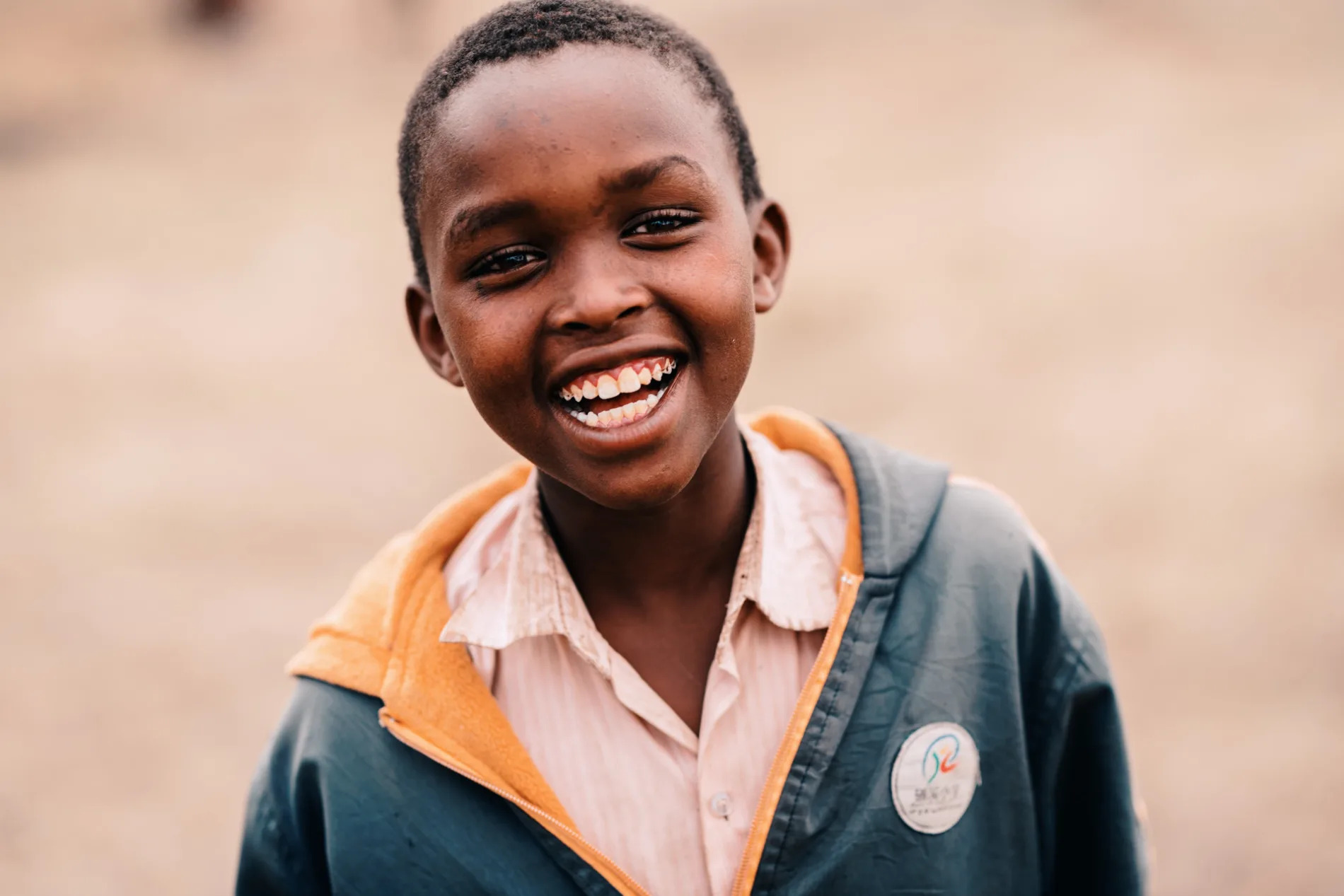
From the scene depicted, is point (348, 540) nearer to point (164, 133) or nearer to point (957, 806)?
point (957, 806)

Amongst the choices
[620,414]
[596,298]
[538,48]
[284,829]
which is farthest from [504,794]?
[538,48]

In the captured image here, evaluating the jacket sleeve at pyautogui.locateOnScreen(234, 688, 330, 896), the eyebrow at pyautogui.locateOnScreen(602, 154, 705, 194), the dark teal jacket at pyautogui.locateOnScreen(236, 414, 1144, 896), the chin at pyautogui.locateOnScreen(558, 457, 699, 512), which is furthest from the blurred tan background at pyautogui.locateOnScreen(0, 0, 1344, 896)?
the eyebrow at pyautogui.locateOnScreen(602, 154, 705, 194)

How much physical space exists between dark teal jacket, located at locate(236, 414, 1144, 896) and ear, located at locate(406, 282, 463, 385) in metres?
0.25

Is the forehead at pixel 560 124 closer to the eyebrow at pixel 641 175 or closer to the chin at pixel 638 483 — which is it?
the eyebrow at pixel 641 175

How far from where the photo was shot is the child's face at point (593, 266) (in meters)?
1.31

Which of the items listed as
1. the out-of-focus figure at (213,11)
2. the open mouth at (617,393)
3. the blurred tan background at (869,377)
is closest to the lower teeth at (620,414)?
the open mouth at (617,393)

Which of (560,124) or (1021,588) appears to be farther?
(1021,588)

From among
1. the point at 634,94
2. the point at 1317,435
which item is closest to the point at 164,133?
the point at 1317,435

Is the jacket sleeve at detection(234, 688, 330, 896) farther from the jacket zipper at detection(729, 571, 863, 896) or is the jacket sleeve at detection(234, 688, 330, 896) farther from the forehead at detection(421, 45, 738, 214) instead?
the forehead at detection(421, 45, 738, 214)

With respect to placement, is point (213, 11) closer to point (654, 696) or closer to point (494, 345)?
point (494, 345)

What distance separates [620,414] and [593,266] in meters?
0.18

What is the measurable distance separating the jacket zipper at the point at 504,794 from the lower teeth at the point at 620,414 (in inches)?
18.2

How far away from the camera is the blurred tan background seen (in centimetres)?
344

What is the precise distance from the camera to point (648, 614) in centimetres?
159
